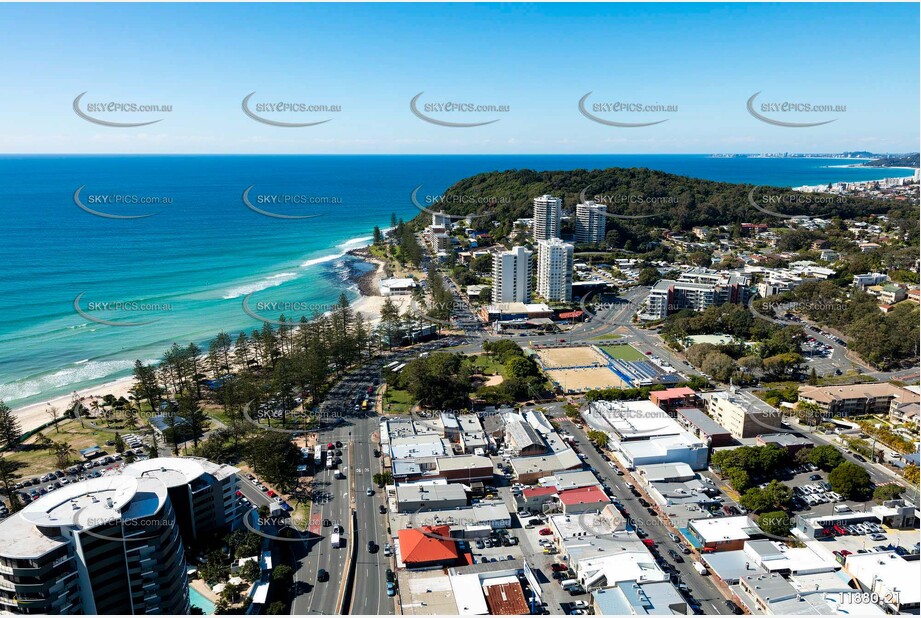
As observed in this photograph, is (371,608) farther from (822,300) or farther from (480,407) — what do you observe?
(822,300)

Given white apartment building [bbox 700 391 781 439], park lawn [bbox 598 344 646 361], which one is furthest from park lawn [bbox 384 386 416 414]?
white apartment building [bbox 700 391 781 439]

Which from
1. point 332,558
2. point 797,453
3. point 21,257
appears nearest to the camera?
point 332,558

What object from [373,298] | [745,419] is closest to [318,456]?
[745,419]

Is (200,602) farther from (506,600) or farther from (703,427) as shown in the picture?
(703,427)

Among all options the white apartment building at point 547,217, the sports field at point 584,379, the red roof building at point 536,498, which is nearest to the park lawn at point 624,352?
the sports field at point 584,379

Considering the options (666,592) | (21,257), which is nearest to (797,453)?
(666,592)

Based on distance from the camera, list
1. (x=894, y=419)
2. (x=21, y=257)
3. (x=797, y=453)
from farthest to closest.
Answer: (x=21, y=257) < (x=894, y=419) < (x=797, y=453)
